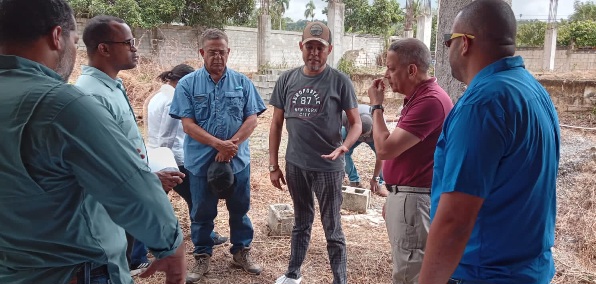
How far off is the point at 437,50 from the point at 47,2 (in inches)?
128

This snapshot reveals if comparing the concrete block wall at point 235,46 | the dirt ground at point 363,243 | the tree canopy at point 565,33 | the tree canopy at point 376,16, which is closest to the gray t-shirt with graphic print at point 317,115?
the dirt ground at point 363,243

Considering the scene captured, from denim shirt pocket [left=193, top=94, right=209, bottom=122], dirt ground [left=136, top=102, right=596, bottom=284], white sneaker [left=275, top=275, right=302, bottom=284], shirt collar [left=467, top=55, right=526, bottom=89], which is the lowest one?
dirt ground [left=136, top=102, right=596, bottom=284]

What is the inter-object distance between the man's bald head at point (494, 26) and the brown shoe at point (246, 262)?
9.37ft

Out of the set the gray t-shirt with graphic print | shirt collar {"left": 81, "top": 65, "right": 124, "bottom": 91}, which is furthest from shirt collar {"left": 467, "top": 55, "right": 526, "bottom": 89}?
shirt collar {"left": 81, "top": 65, "right": 124, "bottom": 91}

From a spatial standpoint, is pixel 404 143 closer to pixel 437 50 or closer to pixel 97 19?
pixel 437 50

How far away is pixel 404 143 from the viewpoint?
247 centimetres

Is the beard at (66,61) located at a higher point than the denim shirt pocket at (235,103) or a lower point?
higher

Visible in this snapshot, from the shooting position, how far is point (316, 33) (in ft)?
11.2

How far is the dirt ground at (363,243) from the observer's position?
3.82m

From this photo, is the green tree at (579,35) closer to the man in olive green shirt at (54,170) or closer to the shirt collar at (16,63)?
the man in olive green shirt at (54,170)

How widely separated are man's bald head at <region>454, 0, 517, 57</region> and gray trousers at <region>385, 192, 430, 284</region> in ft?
3.64

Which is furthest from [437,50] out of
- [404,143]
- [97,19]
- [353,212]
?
[97,19]

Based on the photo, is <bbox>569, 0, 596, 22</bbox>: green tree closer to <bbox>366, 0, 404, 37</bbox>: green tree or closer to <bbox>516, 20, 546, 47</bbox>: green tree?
<bbox>516, 20, 546, 47</bbox>: green tree

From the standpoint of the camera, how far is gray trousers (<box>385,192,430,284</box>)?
252 cm
